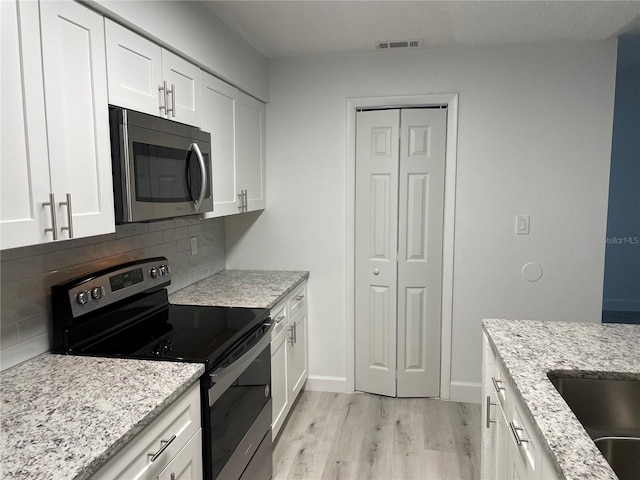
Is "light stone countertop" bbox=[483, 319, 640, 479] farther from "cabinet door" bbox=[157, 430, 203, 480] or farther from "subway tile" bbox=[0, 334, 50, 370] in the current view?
"subway tile" bbox=[0, 334, 50, 370]

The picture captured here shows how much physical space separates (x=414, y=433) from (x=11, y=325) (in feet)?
7.34

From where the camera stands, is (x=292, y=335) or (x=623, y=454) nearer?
(x=623, y=454)

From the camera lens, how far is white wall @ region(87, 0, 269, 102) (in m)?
1.64

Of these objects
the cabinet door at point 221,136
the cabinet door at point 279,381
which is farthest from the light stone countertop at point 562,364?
the cabinet door at point 221,136

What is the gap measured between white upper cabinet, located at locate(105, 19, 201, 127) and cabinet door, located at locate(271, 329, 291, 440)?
49.7 inches

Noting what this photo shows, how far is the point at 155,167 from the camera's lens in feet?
5.80

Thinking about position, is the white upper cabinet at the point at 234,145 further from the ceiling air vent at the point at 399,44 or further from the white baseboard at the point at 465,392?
the white baseboard at the point at 465,392

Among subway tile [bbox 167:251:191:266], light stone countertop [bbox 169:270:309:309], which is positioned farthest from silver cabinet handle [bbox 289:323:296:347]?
subway tile [bbox 167:251:191:266]

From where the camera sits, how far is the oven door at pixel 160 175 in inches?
64.0

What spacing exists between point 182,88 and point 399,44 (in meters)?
1.48

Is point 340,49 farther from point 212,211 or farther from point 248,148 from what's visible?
point 212,211

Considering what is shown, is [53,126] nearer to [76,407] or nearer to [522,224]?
[76,407]

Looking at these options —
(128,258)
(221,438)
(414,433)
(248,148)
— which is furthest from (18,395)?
(414,433)

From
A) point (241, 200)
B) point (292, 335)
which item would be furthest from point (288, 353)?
point (241, 200)
